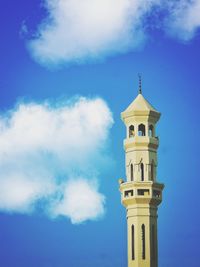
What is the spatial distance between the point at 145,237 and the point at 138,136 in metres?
5.48

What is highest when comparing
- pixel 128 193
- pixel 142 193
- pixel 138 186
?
pixel 138 186

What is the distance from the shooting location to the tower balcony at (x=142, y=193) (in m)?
38.2

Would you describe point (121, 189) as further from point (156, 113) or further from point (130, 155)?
point (156, 113)

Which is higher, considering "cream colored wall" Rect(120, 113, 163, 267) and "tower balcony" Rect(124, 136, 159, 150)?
"tower balcony" Rect(124, 136, 159, 150)

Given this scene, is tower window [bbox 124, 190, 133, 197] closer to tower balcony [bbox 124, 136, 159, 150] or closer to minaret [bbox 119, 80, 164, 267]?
minaret [bbox 119, 80, 164, 267]

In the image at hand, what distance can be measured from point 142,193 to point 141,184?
517 mm

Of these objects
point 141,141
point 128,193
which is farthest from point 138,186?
point 141,141

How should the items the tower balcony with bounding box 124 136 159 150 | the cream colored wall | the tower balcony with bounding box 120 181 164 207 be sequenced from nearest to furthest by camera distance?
the cream colored wall → the tower balcony with bounding box 120 181 164 207 → the tower balcony with bounding box 124 136 159 150

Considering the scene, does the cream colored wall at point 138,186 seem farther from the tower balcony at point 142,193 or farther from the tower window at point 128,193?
the tower window at point 128,193

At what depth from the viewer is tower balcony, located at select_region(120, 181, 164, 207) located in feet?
125

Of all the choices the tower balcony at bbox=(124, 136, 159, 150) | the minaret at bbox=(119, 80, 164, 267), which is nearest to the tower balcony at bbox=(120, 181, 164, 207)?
the minaret at bbox=(119, 80, 164, 267)

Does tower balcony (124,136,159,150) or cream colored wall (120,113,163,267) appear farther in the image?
tower balcony (124,136,159,150)

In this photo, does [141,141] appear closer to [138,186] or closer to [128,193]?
[138,186]

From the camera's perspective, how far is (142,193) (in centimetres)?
3847
